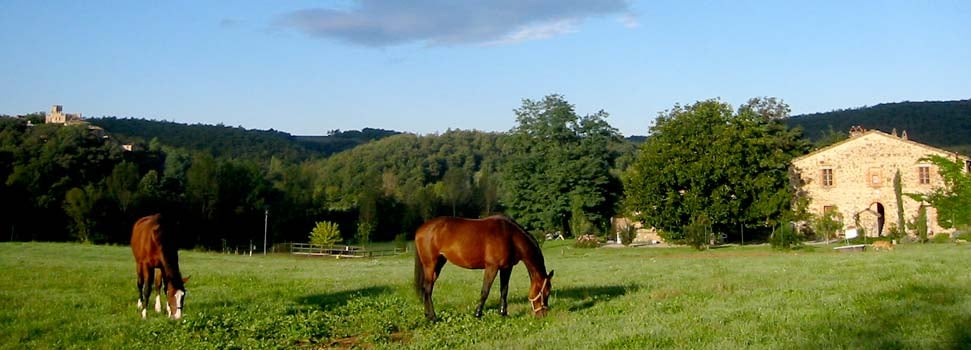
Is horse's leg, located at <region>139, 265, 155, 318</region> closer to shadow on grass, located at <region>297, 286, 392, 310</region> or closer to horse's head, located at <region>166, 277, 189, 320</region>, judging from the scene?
horse's head, located at <region>166, 277, 189, 320</region>

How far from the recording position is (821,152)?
55250 millimetres

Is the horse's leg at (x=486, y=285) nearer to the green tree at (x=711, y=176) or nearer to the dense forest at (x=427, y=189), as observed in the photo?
the dense forest at (x=427, y=189)

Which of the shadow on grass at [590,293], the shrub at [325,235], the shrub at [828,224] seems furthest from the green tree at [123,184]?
the shadow on grass at [590,293]

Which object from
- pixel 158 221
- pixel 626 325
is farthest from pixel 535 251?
pixel 158 221

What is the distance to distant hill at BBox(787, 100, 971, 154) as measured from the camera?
12150cm

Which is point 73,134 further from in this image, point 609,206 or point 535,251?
point 535,251

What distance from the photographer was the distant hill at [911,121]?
122 m

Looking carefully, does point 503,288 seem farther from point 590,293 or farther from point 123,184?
point 123,184

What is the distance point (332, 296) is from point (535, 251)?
16.0 ft

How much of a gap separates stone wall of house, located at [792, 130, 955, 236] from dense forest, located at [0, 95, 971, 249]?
2868 mm

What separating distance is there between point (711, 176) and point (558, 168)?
60.0 feet

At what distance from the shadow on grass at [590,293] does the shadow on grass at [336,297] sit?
3.57m

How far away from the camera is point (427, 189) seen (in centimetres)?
9831

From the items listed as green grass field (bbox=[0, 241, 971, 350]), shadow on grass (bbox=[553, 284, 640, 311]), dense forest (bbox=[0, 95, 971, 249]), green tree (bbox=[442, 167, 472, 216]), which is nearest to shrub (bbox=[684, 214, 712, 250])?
dense forest (bbox=[0, 95, 971, 249])
